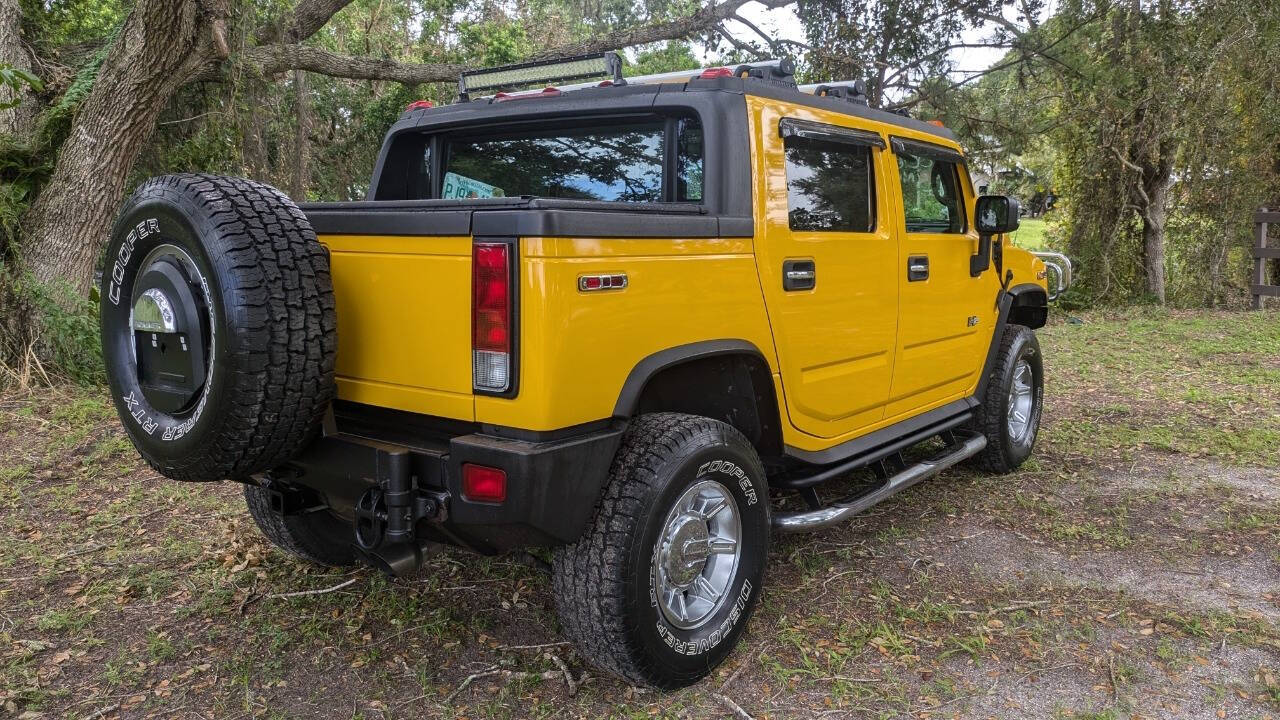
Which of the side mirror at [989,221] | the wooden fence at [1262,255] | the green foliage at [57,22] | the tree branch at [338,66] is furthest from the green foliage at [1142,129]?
the green foliage at [57,22]

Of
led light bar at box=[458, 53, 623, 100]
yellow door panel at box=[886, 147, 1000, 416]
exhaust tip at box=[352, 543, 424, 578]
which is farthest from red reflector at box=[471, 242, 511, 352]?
yellow door panel at box=[886, 147, 1000, 416]

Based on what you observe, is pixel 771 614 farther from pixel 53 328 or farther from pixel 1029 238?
pixel 1029 238

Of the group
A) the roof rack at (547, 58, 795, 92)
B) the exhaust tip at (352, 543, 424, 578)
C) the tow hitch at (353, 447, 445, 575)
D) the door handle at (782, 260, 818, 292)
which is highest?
the roof rack at (547, 58, 795, 92)

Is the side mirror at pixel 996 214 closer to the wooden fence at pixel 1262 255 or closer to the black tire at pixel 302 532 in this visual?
the black tire at pixel 302 532

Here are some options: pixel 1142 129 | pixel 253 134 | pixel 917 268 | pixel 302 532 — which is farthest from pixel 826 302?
pixel 1142 129

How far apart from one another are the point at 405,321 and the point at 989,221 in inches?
128

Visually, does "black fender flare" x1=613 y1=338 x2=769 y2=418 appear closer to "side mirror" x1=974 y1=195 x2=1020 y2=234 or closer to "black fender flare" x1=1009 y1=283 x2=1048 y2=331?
"side mirror" x1=974 y1=195 x2=1020 y2=234

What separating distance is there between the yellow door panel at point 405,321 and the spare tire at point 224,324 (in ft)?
0.49

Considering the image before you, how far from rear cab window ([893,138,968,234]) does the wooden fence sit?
9.98 m

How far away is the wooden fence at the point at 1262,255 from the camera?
12203mm

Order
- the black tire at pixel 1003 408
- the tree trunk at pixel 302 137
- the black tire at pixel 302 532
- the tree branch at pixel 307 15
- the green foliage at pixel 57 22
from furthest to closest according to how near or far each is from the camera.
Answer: the tree trunk at pixel 302 137 < the tree branch at pixel 307 15 < the green foliage at pixel 57 22 < the black tire at pixel 1003 408 < the black tire at pixel 302 532

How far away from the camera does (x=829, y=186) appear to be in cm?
372

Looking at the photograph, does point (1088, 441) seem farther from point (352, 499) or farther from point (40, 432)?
point (40, 432)

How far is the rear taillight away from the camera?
2.49 metres
